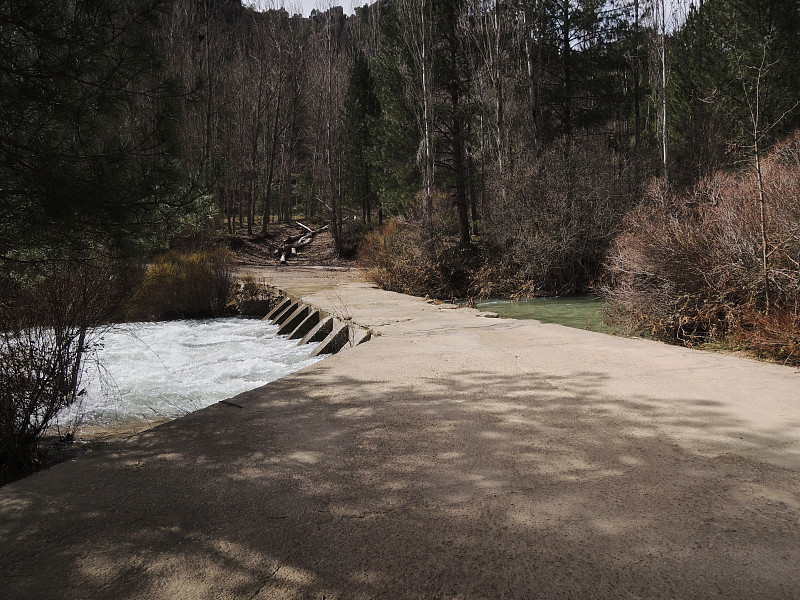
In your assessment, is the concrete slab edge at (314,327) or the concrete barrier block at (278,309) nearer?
the concrete slab edge at (314,327)

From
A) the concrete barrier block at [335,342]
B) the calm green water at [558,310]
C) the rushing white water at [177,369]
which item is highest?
the concrete barrier block at [335,342]

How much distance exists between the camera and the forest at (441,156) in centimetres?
391

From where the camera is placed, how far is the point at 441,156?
21.5 m

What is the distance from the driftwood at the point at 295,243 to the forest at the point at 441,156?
5.36 ft

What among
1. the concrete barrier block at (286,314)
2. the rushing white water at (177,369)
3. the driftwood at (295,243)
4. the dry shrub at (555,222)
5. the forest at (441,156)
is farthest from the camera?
the driftwood at (295,243)

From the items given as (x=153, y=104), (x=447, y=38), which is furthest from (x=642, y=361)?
(x=447, y=38)

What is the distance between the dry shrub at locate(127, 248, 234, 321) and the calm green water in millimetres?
6619

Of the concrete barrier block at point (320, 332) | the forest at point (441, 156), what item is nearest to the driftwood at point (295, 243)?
the forest at point (441, 156)

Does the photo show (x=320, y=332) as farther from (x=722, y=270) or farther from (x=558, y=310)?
(x=722, y=270)

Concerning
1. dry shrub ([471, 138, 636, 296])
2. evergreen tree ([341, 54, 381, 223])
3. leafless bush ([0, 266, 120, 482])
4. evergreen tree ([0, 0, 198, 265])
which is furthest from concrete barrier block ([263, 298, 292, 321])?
evergreen tree ([341, 54, 381, 223])

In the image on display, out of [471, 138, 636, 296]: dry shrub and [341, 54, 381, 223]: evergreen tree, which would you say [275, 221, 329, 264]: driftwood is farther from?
[471, 138, 636, 296]: dry shrub

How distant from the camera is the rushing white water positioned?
608 centimetres

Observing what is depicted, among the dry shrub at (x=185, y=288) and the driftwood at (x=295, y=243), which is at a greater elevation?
the driftwood at (x=295, y=243)

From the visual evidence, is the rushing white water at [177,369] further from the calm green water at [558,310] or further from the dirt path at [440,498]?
the calm green water at [558,310]
